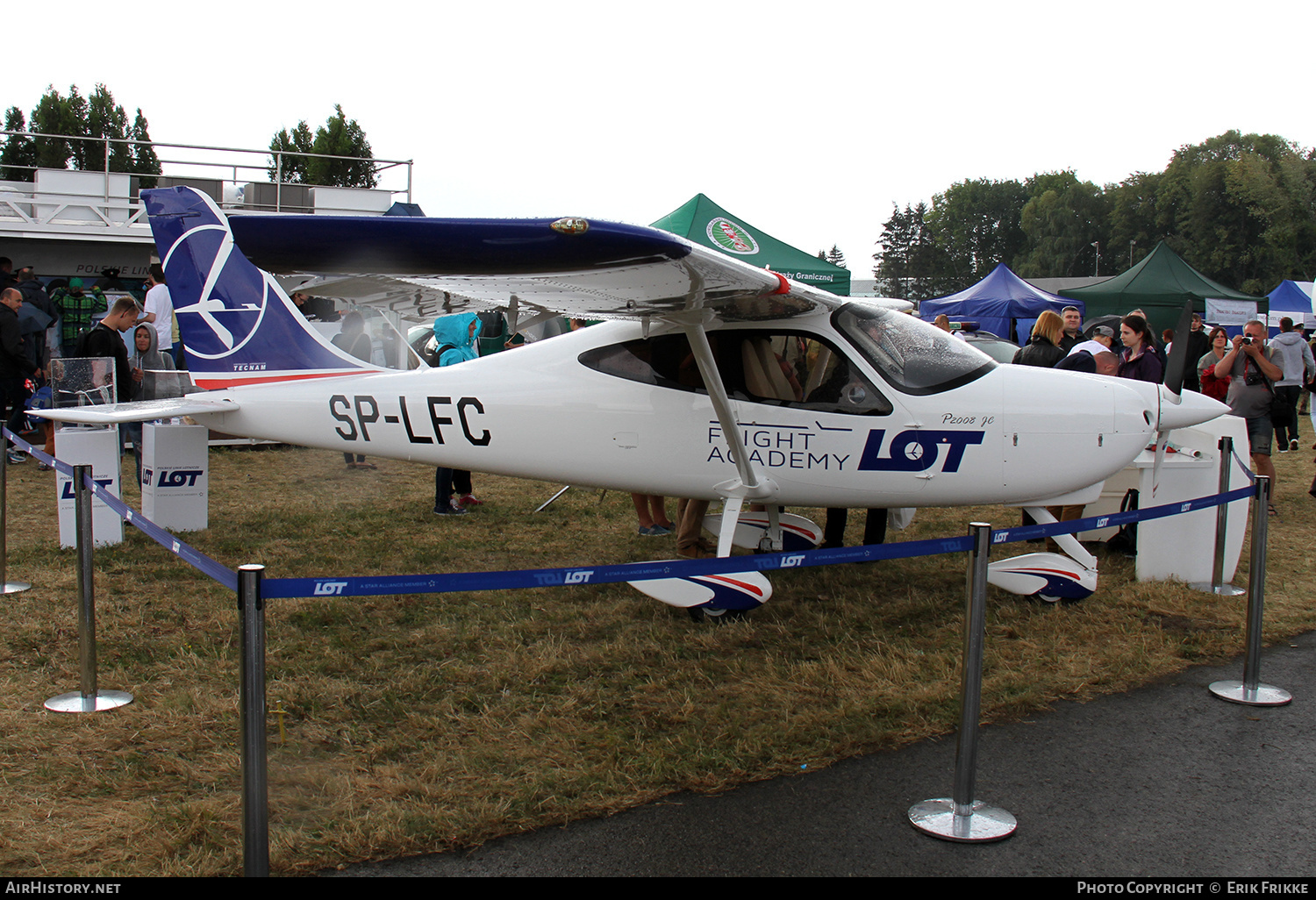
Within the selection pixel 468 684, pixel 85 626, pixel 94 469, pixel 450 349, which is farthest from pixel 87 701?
pixel 450 349

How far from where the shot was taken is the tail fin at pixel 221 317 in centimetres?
627

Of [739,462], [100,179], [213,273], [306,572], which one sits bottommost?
[306,572]

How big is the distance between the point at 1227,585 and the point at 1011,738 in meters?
3.22

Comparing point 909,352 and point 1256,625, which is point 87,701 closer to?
point 909,352

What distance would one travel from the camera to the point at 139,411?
571 centimetres

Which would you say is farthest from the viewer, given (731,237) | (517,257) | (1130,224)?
(1130,224)

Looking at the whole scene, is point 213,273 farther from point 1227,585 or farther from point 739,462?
point 1227,585

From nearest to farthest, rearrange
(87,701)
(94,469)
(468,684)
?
(87,701) → (468,684) → (94,469)

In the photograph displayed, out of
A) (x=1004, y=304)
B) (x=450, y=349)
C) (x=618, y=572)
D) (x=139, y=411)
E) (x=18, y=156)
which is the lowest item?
(x=618, y=572)

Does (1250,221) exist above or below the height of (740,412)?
above

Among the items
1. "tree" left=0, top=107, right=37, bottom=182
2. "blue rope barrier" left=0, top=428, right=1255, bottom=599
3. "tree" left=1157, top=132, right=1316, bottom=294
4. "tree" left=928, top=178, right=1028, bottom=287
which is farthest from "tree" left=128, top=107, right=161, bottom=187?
"tree" left=928, top=178, right=1028, bottom=287

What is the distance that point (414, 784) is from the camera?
329 centimetres

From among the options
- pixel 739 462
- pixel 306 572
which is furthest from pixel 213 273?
pixel 739 462

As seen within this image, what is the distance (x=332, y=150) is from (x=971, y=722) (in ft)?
159
